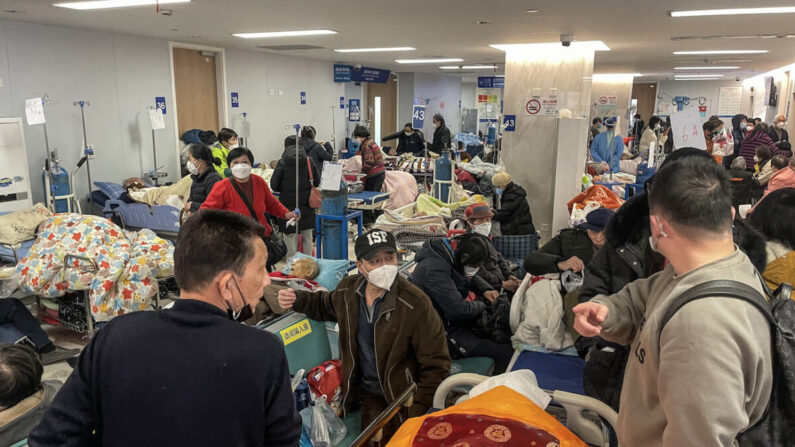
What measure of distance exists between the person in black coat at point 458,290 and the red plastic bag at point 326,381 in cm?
82

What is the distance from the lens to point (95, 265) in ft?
14.1

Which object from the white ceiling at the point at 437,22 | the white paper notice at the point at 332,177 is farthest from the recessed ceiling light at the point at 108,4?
the white paper notice at the point at 332,177

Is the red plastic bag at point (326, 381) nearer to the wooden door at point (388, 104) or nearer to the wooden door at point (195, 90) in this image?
the wooden door at point (195, 90)

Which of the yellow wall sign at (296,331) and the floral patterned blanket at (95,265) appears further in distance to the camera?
the floral patterned blanket at (95,265)

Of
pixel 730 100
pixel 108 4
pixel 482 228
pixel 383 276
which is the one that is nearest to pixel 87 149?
pixel 108 4

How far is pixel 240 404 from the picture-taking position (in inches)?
52.6

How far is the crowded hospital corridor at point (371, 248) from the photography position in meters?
1.31

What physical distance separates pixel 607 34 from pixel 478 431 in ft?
21.4

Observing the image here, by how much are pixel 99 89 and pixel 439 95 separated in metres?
12.9

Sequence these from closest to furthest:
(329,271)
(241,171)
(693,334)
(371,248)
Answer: (693,334)
(371,248)
(329,271)
(241,171)

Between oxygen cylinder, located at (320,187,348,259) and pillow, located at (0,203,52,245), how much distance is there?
2353mm

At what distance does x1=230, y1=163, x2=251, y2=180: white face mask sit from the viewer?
4687 millimetres

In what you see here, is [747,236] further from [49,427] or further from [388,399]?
[49,427]

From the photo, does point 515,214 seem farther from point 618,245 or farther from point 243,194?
point 618,245
